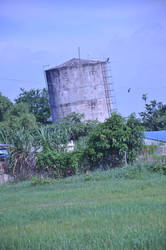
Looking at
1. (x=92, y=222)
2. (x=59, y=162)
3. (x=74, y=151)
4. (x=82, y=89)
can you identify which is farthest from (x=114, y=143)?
(x=82, y=89)

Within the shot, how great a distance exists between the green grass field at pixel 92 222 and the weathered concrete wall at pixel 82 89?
2133cm

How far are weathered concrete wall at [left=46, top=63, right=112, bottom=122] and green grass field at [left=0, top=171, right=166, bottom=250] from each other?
21.3 meters

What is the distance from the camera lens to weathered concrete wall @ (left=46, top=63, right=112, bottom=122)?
33781 millimetres

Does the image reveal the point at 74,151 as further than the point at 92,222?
Yes

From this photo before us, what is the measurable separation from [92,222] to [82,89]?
26.7 m

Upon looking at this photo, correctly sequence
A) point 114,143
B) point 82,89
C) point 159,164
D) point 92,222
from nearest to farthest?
point 92,222
point 159,164
point 114,143
point 82,89

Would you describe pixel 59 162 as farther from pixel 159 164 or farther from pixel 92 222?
pixel 92 222

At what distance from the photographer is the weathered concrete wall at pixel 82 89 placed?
33.8 metres

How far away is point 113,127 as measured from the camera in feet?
64.3

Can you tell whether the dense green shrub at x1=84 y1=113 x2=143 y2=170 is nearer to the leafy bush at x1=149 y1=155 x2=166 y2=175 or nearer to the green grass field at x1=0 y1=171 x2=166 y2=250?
the leafy bush at x1=149 y1=155 x2=166 y2=175

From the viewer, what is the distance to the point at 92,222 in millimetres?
7555

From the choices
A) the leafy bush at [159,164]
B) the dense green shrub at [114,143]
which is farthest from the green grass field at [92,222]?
the dense green shrub at [114,143]

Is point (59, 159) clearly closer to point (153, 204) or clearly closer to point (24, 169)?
point (24, 169)

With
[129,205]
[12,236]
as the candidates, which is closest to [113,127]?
[129,205]
